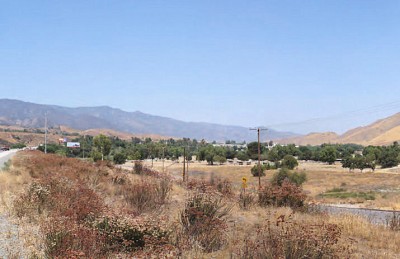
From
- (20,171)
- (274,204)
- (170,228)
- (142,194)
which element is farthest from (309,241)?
(20,171)

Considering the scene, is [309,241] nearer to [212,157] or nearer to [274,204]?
[274,204]

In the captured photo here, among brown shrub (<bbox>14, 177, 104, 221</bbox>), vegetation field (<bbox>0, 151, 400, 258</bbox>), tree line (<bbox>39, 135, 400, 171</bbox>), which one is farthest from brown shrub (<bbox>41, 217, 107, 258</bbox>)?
tree line (<bbox>39, 135, 400, 171</bbox>)

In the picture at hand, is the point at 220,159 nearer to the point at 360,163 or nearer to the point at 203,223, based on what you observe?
the point at 360,163

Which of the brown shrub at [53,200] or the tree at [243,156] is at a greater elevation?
the brown shrub at [53,200]

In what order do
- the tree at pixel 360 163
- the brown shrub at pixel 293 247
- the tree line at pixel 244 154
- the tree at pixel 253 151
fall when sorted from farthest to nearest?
the tree at pixel 253 151
the tree at pixel 360 163
the tree line at pixel 244 154
the brown shrub at pixel 293 247

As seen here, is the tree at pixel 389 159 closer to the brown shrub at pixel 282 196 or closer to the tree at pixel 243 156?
the tree at pixel 243 156

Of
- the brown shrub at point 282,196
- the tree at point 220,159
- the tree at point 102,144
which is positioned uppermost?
the tree at point 102,144

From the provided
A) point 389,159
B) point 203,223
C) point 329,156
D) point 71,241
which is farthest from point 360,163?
point 71,241

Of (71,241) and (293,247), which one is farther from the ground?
(71,241)

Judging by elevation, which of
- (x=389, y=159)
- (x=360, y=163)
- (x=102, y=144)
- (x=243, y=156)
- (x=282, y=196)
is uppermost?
(x=102, y=144)

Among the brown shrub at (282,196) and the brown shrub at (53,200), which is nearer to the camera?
the brown shrub at (53,200)

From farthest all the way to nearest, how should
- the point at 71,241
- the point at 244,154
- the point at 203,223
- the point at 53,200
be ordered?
the point at 244,154, the point at 53,200, the point at 203,223, the point at 71,241

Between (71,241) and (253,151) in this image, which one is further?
(253,151)

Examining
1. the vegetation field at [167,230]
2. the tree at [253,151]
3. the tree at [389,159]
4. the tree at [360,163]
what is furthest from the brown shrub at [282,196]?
the tree at [253,151]
